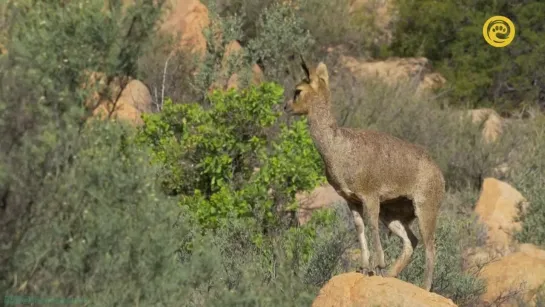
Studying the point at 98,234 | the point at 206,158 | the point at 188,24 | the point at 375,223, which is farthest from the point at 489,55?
the point at 98,234

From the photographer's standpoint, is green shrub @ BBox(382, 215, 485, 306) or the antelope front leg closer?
the antelope front leg

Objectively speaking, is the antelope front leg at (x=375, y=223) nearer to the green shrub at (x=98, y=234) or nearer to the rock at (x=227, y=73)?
the green shrub at (x=98, y=234)

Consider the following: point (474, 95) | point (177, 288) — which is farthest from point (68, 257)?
point (474, 95)

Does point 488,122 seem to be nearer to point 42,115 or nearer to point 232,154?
point 232,154

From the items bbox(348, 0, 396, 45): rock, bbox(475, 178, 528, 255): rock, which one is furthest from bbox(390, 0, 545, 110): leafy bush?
bbox(475, 178, 528, 255): rock

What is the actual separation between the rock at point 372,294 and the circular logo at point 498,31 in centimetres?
1922

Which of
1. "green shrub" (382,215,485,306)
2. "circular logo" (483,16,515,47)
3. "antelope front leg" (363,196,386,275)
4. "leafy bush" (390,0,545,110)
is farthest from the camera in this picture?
"leafy bush" (390,0,545,110)

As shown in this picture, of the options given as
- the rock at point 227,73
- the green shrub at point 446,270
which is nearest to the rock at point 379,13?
the rock at point 227,73

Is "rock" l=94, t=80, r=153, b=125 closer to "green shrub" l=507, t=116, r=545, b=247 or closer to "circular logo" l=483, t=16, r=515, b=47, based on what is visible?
"green shrub" l=507, t=116, r=545, b=247

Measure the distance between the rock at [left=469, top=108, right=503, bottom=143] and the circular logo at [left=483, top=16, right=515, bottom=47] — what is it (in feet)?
8.20

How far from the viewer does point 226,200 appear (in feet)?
47.7

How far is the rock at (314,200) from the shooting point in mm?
17891

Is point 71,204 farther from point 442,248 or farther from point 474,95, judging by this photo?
point 474,95

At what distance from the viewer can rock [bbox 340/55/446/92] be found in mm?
28531
